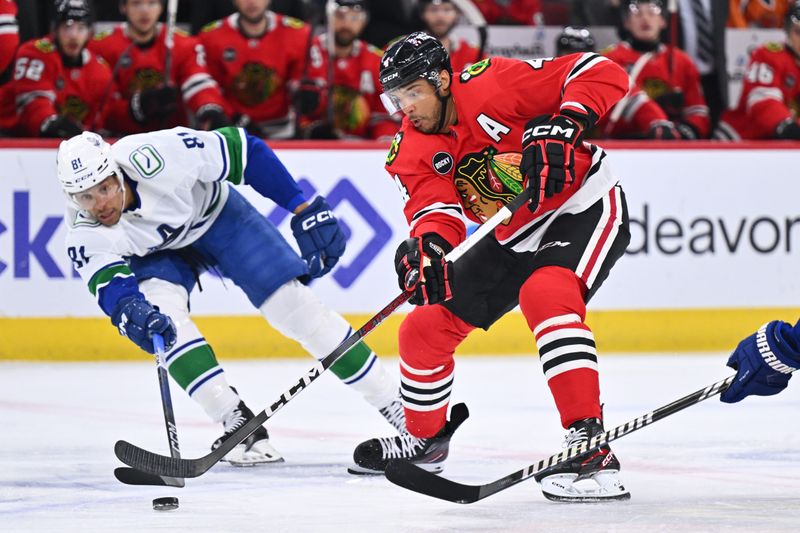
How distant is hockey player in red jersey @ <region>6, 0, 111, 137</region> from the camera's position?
605cm

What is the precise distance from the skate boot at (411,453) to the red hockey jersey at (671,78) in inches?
143

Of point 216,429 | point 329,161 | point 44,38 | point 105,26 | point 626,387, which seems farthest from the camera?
point 105,26

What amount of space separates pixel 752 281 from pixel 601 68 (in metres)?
2.99

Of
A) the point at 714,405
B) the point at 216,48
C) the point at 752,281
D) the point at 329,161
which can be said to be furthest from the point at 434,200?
the point at 216,48

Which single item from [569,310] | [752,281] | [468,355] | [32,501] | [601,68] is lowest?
[468,355]

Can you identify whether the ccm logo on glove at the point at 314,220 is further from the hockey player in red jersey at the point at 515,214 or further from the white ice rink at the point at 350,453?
the white ice rink at the point at 350,453

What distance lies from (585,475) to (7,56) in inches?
158

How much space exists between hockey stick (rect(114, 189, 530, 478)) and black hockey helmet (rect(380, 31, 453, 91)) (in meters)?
0.36

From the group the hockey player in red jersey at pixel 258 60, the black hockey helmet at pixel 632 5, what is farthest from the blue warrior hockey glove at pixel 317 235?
the black hockey helmet at pixel 632 5

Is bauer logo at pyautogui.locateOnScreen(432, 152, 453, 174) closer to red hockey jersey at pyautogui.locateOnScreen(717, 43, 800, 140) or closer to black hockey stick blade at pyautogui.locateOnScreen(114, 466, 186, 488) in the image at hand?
black hockey stick blade at pyautogui.locateOnScreen(114, 466, 186, 488)

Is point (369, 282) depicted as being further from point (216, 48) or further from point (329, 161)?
point (216, 48)

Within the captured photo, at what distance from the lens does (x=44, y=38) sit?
20.4ft

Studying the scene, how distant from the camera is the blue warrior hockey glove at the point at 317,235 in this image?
3.69 m

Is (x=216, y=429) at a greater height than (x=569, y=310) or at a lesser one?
lesser
